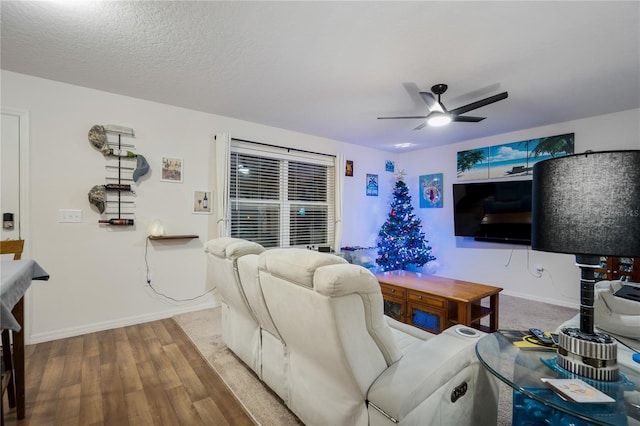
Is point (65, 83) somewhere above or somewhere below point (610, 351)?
above

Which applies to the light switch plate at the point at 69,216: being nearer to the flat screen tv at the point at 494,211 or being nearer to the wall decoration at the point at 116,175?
the wall decoration at the point at 116,175

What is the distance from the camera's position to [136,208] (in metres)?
3.26

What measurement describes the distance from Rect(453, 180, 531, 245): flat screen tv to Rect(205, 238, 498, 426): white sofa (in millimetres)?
3446

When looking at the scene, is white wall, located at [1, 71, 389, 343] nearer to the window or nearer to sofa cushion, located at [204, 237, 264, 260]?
the window

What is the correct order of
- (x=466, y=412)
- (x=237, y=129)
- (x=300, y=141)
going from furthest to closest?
1. (x=300, y=141)
2. (x=237, y=129)
3. (x=466, y=412)

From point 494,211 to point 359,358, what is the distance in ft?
14.1

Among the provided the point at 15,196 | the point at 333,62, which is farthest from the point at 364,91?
the point at 15,196

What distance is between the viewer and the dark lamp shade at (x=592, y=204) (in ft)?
2.89

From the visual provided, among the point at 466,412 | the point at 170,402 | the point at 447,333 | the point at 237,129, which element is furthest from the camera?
the point at 237,129

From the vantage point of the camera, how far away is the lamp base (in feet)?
3.39

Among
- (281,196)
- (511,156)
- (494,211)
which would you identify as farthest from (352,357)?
(511,156)

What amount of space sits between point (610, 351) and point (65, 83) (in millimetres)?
4466

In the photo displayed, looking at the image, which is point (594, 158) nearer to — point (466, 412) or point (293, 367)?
point (466, 412)

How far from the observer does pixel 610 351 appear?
1.03 meters
